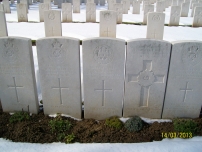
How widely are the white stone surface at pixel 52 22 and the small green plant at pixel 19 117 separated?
5.17 metres

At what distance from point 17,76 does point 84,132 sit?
149 cm

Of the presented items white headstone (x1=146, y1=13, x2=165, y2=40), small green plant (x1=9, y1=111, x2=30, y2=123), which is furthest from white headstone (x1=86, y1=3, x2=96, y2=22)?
small green plant (x1=9, y1=111, x2=30, y2=123)

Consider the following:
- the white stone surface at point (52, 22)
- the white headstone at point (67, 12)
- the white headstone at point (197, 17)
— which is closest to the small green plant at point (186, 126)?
the white stone surface at point (52, 22)

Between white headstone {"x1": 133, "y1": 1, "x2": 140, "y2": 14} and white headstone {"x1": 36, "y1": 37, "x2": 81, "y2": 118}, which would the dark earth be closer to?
white headstone {"x1": 36, "y1": 37, "x2": 81, "y2": 118}

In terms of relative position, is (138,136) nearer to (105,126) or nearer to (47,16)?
(105,126)

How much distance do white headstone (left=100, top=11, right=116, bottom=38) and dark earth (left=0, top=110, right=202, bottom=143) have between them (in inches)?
209

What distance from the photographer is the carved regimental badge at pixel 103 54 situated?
10.5ft

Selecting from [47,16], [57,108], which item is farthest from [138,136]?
[47,16]

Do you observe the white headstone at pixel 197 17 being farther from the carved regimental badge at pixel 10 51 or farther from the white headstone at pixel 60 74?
the carved regimental badge at pixel 10 51

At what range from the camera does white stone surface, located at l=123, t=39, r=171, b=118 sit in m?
3.21

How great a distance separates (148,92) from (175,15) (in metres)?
9.03
